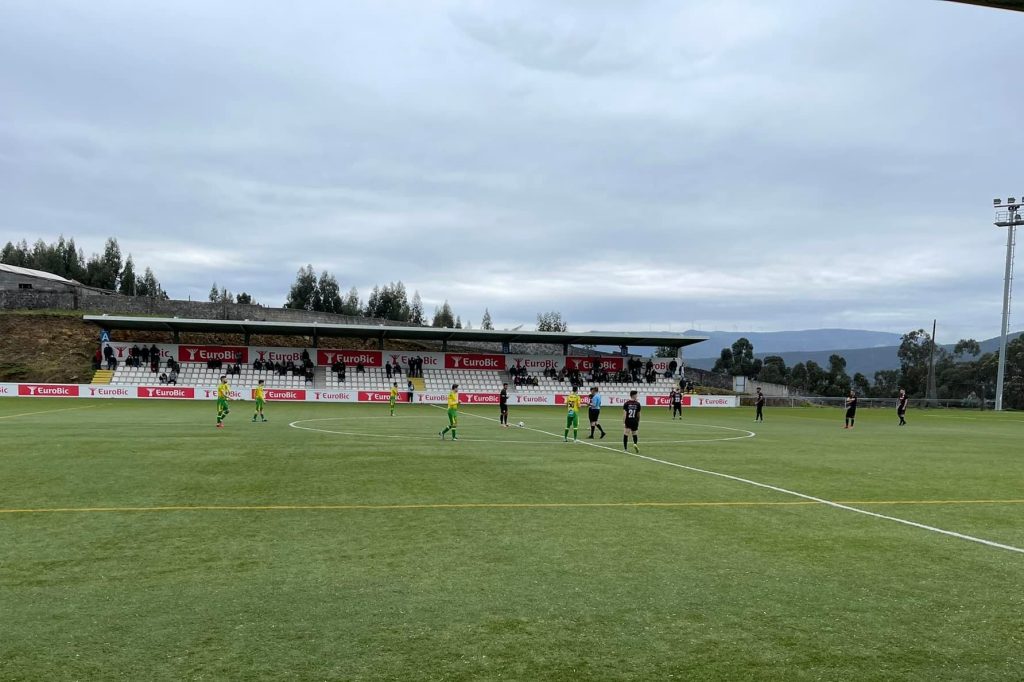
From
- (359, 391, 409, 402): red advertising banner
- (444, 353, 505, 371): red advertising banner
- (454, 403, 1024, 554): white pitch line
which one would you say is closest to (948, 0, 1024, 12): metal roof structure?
(454, 403, 1024, 554): white pitch line

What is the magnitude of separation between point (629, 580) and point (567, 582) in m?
0.69

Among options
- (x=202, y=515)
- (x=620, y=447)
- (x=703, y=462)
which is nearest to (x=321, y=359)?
(x=620, y=447)

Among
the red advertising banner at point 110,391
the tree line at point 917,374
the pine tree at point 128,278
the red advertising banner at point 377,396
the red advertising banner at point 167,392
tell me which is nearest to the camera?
the red advertising banner at point 110,391

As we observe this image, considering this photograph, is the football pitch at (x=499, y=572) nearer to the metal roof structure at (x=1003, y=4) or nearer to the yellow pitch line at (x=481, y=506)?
the yellow pitch line at (x=481, y=506)

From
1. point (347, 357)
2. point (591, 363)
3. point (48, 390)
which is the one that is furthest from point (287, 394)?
point (591, 363)

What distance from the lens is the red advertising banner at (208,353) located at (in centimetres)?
6319

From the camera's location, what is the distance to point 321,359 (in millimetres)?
65875

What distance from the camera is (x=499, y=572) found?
7.88m

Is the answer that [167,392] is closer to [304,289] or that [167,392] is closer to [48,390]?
[48,390]

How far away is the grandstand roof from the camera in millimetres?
59094

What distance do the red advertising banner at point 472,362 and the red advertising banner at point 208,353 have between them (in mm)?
18643

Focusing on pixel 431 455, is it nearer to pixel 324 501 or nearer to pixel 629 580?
pixel 324 501

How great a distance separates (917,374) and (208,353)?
3847 inches

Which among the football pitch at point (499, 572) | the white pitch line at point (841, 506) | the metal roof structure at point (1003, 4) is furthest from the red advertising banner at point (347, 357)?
the metal roof structure at point (1003, 4)
